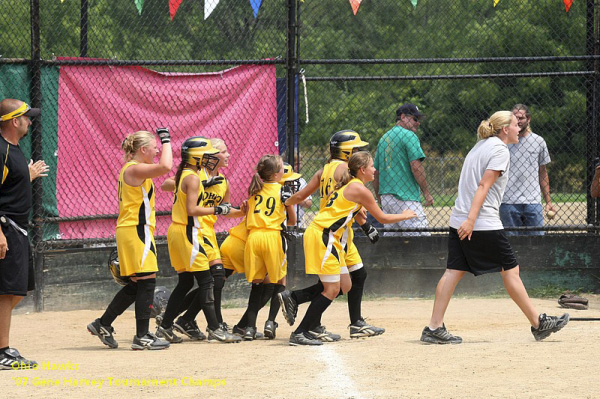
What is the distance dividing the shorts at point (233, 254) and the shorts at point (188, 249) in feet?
1.72

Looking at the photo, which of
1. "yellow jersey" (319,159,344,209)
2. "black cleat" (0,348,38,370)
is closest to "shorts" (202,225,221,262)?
"yellow jersey" (319,159,344,209)

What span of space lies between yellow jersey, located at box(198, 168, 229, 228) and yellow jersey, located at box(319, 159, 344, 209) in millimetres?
856

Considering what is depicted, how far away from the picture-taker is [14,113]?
21.1 ft

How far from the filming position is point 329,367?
6.19 metres

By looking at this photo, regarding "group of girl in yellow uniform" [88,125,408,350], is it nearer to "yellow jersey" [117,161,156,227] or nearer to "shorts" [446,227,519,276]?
"yellow jersey" [117,161,156,227]

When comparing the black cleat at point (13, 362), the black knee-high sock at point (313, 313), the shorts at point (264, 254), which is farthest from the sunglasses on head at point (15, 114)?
the black knee-high sock at point (313, 313)

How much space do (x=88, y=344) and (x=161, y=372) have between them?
178 cm

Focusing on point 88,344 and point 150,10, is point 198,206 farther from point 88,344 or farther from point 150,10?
point 150,10

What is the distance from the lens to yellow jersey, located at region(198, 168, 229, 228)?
7715 mm

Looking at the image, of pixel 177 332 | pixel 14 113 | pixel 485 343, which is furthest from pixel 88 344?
pixel 485 343

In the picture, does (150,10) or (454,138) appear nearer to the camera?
(150,10)

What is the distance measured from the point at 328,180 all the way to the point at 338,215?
335 millimetres

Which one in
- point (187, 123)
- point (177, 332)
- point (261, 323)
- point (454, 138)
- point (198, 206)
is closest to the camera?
point (198, 206)

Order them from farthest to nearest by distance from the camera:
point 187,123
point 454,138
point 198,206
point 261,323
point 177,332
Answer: point 454,138
point 187,123
point 261,323
point 177,332
point 198,206
